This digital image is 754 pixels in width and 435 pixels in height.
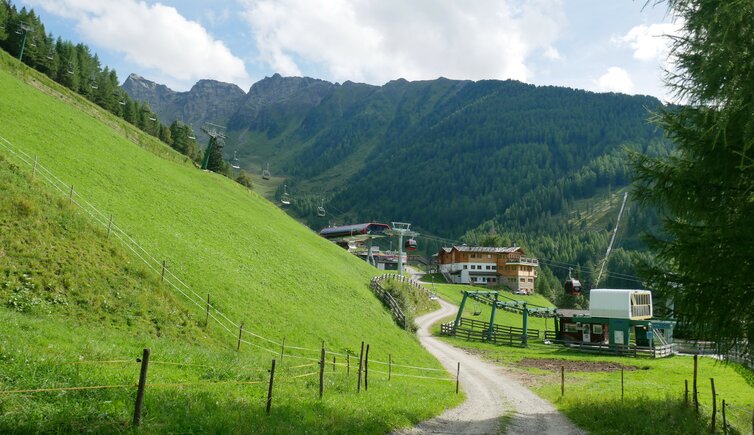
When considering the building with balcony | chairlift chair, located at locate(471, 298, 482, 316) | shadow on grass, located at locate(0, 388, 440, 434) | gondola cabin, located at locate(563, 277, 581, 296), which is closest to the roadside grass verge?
shadow on grass, located at locate(0, 388, 440, 434)

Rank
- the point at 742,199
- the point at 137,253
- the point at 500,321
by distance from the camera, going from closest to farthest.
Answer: the point at 742,199, the point at 137,253, the point at 500,321

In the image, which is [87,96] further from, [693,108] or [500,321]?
[693,108]

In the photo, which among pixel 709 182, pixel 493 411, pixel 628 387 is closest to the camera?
pixel 709 182

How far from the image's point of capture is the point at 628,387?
26.6 meters

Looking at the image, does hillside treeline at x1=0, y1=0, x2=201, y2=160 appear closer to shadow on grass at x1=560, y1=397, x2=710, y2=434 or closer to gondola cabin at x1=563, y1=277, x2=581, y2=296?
gondola cabin at x1=563, y1=277, x2=581, y2=296

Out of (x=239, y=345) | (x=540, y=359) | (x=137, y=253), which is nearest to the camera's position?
(x=239, y=345)

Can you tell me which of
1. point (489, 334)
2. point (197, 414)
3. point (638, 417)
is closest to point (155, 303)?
point (197, 414)

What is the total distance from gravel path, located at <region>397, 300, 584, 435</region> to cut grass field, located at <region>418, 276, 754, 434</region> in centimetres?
87

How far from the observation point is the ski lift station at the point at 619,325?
153 ft

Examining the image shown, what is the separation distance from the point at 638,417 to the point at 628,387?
12.3m

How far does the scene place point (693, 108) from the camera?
498 inches

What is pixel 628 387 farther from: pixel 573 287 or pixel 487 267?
pixel 487 267

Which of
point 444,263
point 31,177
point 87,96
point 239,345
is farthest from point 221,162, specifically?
point 239,345

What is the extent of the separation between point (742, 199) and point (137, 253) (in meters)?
26.5
